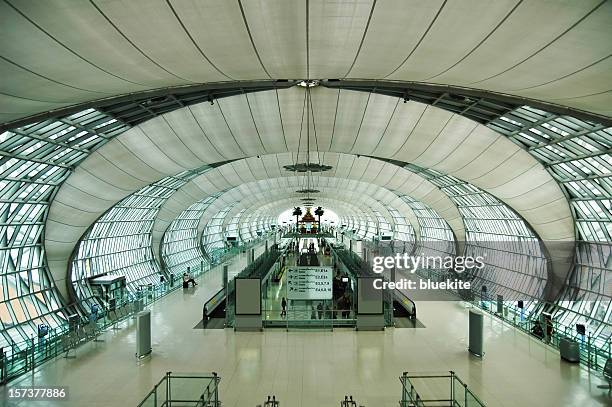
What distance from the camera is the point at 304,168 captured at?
104 ft

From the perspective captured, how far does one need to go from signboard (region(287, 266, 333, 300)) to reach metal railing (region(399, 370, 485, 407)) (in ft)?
20.3

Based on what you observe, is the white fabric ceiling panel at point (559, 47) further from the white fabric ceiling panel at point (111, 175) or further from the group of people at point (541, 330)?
the white fabric ceiling panel at point (111, 175)

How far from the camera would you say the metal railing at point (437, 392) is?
7582 mm

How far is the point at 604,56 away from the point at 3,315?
2994 centimetres

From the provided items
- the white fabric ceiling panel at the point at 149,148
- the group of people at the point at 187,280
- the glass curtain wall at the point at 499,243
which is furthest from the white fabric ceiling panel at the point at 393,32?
the glass curtain wall at the point at 499,243

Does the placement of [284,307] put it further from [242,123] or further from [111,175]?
[111,175]

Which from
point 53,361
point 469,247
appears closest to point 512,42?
point 53,361

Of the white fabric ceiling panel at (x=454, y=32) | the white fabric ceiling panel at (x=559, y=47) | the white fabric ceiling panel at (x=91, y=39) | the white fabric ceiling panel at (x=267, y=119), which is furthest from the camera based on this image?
the white fabric ceiling panel at (x=267, y=119)

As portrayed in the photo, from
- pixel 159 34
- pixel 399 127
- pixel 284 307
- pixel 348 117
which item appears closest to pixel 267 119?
pixel 348 117

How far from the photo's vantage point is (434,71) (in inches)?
523

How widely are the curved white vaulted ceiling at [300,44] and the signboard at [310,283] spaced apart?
270 inches

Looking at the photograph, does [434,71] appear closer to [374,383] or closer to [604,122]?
[604,122]

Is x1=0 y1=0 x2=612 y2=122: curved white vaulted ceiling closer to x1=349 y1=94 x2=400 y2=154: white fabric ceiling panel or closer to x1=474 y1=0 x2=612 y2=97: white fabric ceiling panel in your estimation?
x1=474 y1=0 x2=612 y2=97: white fabric ceiling panel

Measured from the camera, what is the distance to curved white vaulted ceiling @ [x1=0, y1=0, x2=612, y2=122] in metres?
8.91
